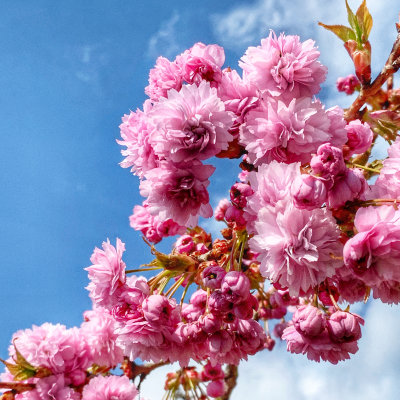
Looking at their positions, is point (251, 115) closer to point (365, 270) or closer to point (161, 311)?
point (365, 270)

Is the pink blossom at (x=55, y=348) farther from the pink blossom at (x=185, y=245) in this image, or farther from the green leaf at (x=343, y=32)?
the green leaf at (x=343, y=32)

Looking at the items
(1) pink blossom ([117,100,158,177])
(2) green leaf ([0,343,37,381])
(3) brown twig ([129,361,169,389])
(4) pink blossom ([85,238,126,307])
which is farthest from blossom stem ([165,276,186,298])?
(3) brown twig ([129,361,169,389])

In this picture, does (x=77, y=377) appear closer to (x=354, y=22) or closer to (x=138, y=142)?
(x=138, y=142)

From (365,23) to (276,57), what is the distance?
59 centimetres

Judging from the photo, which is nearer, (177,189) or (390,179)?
(390,179)

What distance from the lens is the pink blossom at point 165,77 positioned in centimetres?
167

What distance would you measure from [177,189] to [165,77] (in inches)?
18.5

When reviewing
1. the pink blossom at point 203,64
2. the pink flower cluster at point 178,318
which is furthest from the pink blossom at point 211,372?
the pink blossom at point 203,64

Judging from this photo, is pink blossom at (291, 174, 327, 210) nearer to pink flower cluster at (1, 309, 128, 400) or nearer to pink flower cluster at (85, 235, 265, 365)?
pink flower cluster at (85, 235, 265, 365)

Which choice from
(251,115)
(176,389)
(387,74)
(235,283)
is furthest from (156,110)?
(176,389)

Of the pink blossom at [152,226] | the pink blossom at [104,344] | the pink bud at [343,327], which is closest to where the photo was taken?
the pink bud at [343,327]

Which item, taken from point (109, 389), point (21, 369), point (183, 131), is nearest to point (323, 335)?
point (183, 131)

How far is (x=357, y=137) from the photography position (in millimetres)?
1624

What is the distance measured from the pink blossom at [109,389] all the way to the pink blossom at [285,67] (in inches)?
64.8
